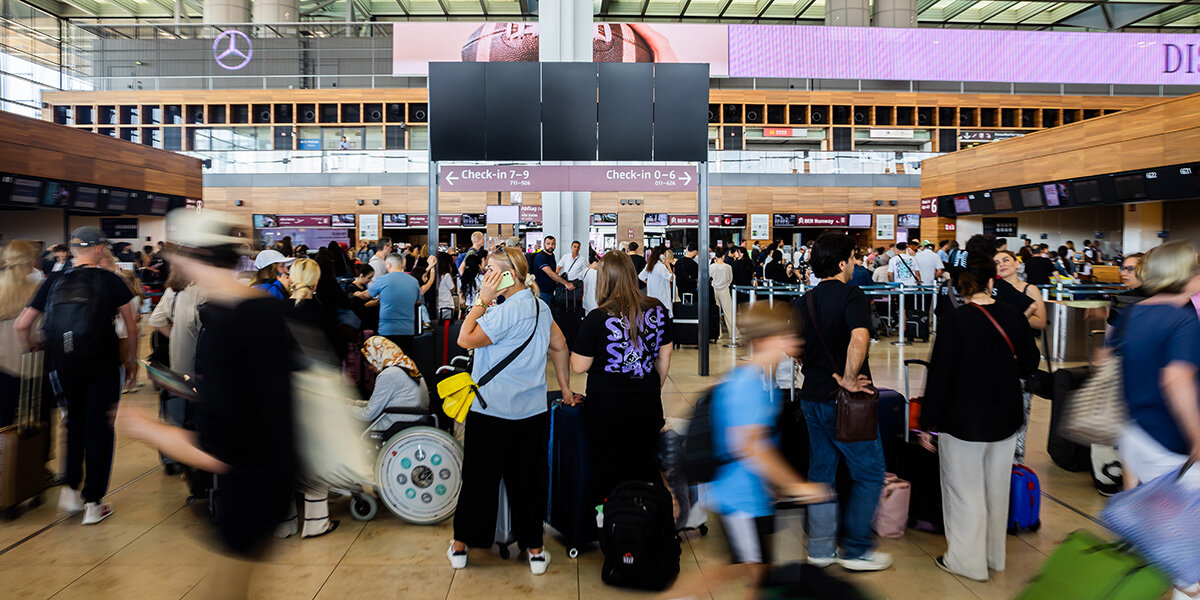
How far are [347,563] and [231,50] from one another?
2841 centimetres

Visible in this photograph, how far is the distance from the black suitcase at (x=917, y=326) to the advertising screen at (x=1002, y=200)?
6890mm

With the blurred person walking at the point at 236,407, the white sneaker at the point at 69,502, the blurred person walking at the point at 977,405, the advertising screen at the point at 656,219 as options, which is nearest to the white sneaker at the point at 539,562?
the blurred person walking at the point at 236,407

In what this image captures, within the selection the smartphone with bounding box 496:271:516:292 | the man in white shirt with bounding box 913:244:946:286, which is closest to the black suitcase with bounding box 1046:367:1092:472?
the smartphone with bounding box 496:271:516:292

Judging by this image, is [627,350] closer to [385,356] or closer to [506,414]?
[506,414]

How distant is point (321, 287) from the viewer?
19.4 ft

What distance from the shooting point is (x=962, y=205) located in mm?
19141

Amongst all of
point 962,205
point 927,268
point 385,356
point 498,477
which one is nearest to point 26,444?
point 385,356

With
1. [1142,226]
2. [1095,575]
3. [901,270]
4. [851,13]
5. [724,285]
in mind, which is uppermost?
[851,13]

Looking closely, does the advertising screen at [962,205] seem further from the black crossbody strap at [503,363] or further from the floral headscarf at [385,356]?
the black crossbody strap at [503,363]

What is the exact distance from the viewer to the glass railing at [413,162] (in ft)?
79.7

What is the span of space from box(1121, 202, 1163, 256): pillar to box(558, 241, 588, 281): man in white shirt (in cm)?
1133

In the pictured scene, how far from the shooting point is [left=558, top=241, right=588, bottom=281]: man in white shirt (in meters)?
10.8

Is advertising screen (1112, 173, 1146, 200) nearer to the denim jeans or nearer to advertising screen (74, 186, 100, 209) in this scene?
the denim jeans

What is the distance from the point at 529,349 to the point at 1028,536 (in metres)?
3.12
